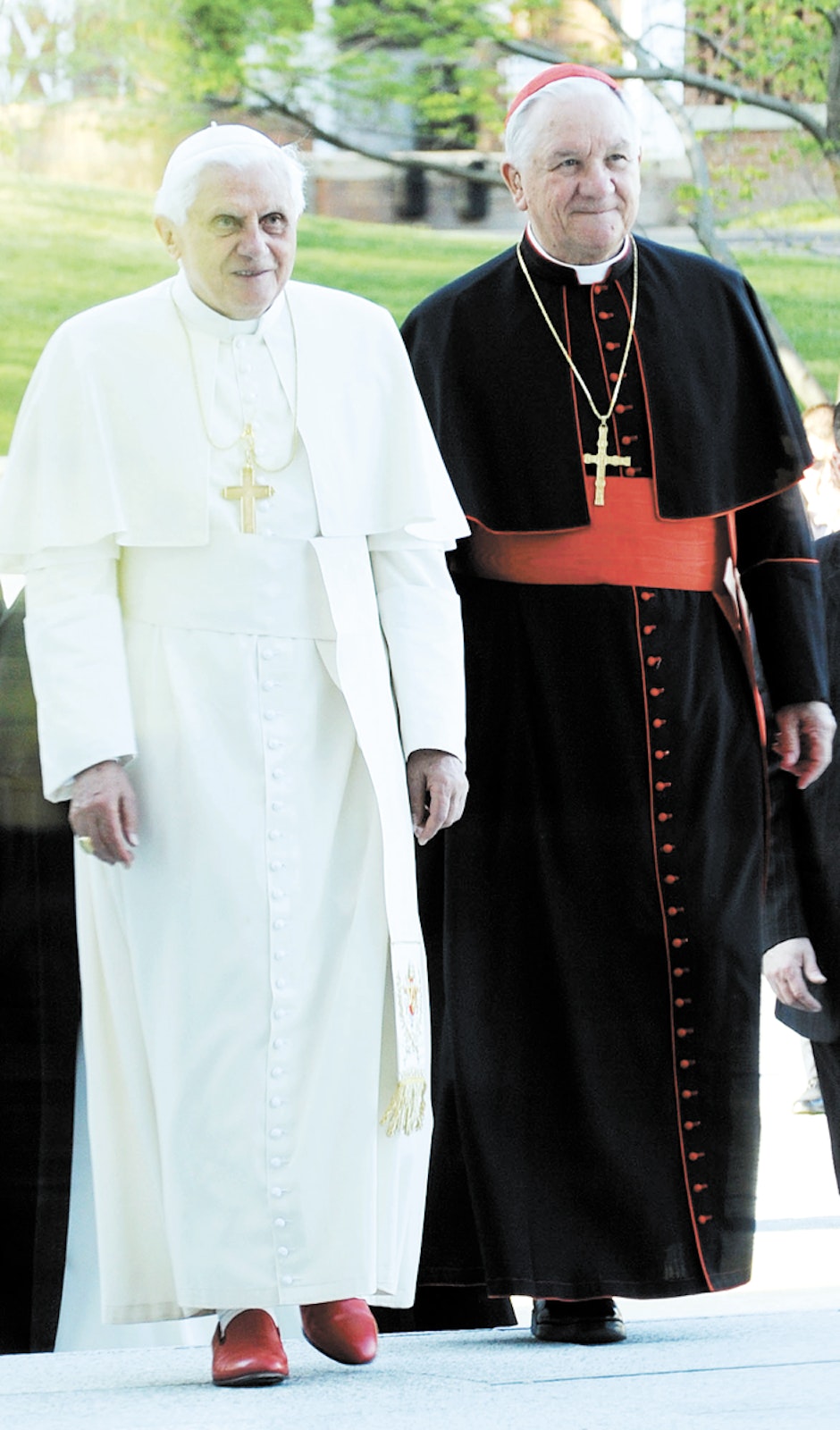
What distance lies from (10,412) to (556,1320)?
1921 mm

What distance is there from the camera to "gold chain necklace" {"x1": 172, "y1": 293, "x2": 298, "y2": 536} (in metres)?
3.66

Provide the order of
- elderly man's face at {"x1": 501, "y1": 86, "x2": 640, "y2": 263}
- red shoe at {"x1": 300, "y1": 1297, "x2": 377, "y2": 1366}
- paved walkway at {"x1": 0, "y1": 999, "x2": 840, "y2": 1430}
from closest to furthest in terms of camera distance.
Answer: paved walkway at {"x1": 0, "y1": 999, "x2": 840, "y2": 1430} < red shoe at {"x1": 300, "y1": 1297, "x2": 377, "y2": 1366} < elderly man's face at {"x1": 501, "y1": 86, "x2": 640, "y2": 263}

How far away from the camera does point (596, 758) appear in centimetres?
411

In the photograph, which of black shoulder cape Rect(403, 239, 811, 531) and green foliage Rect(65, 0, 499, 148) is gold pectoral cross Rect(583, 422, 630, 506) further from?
green foliage Rect(65, 0, 499, 148)

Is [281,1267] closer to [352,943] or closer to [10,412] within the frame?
[352,943]

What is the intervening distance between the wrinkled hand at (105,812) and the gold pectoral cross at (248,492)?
0.47 meters

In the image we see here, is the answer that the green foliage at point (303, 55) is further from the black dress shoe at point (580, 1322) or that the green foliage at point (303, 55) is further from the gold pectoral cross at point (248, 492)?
the black dress shoe at point (580, 1322)

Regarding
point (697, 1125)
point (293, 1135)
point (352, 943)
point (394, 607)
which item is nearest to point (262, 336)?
point (394, 607)

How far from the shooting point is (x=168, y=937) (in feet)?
11.7

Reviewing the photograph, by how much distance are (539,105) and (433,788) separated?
1.32 metres

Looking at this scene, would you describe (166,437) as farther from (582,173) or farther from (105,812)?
(582,173)

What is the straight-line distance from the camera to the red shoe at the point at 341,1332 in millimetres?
3551

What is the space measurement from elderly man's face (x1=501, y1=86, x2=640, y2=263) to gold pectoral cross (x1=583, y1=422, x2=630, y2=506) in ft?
1.16

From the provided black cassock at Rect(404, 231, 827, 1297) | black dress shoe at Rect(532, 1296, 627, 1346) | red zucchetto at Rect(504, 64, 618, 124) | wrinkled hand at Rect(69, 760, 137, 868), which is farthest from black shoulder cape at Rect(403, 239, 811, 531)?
black dress shoe at Rect(532, 1296, 627, 1346)
